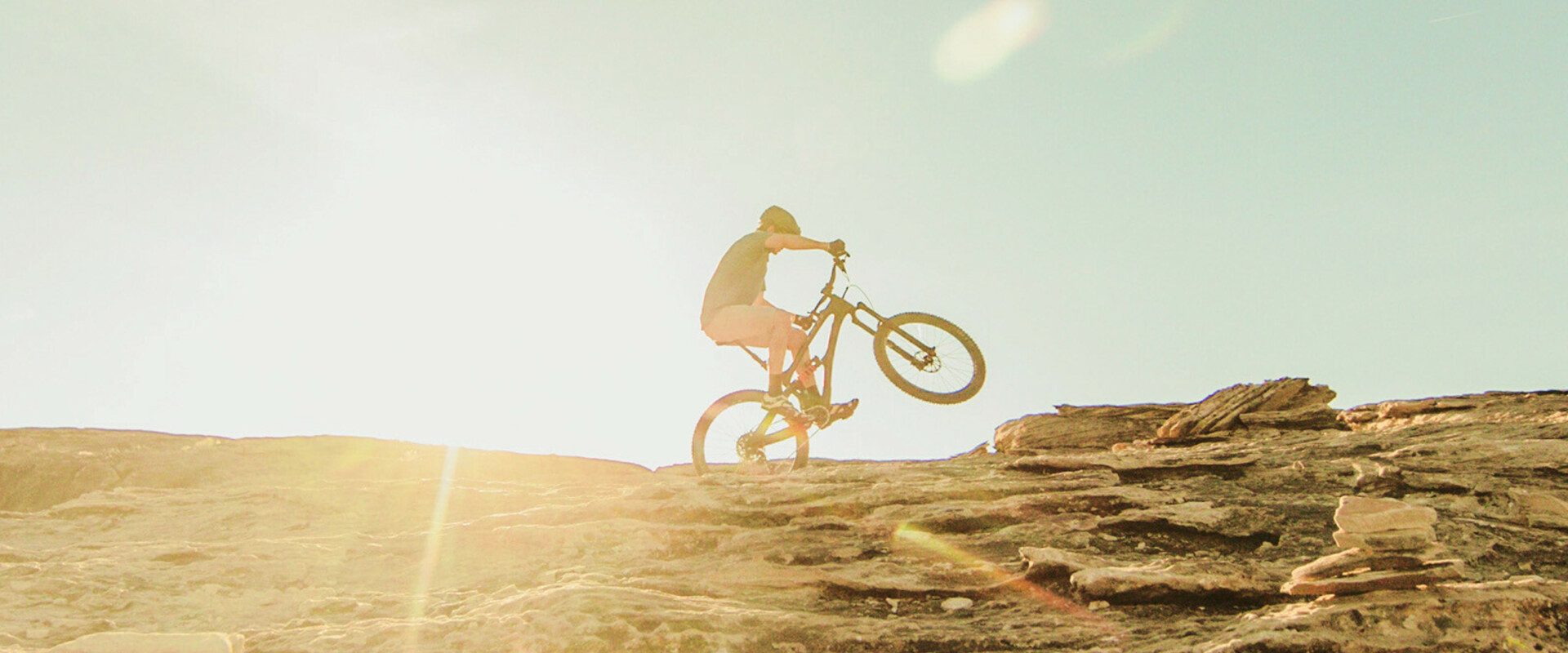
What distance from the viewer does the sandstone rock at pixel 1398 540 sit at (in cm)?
606

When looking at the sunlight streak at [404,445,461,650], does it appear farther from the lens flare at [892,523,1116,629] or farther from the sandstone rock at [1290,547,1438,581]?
the sandstone rock at [1290,547,1438,581]

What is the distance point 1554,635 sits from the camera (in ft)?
17.9

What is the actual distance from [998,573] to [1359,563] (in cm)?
246

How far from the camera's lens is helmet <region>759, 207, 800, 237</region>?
1155cm

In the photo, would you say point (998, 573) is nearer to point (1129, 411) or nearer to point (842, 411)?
point (842, 411)

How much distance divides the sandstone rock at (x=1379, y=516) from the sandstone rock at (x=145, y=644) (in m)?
7.12

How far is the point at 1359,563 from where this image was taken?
238 inches

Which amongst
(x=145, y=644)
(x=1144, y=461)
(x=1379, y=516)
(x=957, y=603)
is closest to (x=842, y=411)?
(x=1144, y=461)

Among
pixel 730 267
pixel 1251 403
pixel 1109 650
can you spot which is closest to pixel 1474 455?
pixel 1251 403

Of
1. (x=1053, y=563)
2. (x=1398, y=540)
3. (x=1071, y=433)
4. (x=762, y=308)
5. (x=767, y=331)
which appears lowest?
(x=1053, y=563)

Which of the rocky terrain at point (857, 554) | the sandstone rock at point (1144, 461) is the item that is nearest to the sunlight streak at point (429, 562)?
the rocky terrain at point (857, 554)

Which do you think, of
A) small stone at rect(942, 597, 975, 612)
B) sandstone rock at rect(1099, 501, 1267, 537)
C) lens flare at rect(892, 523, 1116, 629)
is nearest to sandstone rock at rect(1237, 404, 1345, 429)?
sandstone rock at rect(1099, 501, 1267, 537)

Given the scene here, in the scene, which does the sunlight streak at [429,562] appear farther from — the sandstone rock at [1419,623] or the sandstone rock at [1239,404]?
the sandstone rock at [1239,404]

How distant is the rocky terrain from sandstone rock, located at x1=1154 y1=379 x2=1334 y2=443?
1411mm
